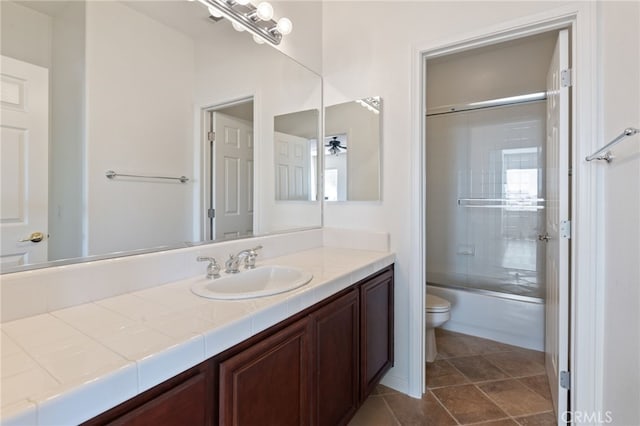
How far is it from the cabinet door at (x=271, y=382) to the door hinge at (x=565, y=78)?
5.47 ft

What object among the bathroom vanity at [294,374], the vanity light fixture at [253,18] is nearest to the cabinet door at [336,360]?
the bathroom vanity at [294,374]

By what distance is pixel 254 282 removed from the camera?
146cm

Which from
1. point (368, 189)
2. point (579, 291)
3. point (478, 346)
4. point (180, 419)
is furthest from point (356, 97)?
point (478, 346)

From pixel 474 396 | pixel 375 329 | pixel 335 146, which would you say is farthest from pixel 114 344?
pixel 474 396

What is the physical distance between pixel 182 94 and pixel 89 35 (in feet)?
1.20

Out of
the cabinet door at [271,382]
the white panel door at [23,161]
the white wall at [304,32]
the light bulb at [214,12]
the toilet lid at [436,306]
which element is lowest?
the toilet lid at [436,306]

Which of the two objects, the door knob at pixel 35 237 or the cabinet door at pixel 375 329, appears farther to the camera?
the cabinet door at pixel 375 329

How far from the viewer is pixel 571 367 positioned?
149 centimetres

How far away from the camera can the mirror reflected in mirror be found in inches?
79.4

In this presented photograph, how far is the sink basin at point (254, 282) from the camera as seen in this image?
1084 millimetres

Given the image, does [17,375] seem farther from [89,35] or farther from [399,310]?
[399,310]

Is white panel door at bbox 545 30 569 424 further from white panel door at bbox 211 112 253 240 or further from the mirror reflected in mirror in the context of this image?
white panel door at bbox 211 112 253 240

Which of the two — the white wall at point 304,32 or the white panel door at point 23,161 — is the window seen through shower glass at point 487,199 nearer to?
the white wall at point 304,32

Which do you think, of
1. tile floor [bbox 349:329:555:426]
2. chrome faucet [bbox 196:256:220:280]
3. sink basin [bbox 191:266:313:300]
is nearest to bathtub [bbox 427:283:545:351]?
tile floor [bbox 349:329:555:426]
